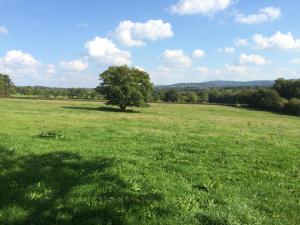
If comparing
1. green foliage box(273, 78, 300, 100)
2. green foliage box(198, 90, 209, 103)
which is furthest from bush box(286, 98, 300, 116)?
green foliage box(198, 90, 209, 103)

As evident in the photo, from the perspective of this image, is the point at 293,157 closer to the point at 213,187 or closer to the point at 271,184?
the point at 271,184

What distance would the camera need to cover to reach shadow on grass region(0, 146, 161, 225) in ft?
22.5

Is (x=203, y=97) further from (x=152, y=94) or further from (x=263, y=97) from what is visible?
(x=152, y=94)

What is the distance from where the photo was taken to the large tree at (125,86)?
6675 centimetres

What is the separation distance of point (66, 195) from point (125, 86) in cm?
5885

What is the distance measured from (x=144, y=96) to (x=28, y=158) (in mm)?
57650

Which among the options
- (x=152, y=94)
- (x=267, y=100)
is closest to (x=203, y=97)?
(x=267, y=100)

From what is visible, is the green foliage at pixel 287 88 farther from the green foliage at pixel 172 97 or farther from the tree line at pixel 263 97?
the green foliage at pixel 172 97

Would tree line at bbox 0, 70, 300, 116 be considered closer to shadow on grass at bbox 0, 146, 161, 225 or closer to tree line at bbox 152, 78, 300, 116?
tree line at bbox 152, 78, 300, 116

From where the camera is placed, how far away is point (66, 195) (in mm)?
8000

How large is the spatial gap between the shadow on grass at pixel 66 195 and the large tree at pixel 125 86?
5578 cm

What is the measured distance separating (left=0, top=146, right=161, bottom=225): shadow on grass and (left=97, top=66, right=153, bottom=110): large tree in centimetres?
5578

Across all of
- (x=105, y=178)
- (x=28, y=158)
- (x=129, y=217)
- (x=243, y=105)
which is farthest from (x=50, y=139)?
(x=243, y=105)

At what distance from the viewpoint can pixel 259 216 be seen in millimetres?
7559
